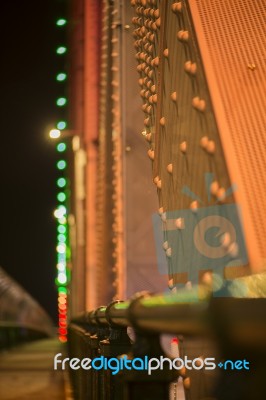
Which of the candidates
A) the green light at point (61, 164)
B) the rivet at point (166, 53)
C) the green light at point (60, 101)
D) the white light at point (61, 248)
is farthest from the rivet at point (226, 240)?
the white light at point (61, 248)

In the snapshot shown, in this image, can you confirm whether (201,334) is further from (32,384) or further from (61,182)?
(61,182)

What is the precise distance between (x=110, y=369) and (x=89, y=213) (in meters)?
18.5

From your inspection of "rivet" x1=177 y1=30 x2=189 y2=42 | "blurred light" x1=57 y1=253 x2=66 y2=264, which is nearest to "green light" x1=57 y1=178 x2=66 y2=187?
"blurred light" x1=57 y1=253 x2=66 y2=264

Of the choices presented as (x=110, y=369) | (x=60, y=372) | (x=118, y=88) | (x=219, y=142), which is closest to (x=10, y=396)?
(x=60, y=372)

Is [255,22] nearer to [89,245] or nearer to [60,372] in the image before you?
[60,372]

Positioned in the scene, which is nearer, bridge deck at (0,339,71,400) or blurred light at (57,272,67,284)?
bridge deck at (0,339,71,400)

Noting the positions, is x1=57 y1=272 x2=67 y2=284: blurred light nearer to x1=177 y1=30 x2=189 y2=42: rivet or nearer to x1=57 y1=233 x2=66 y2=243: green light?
x1=57 y1=233 x2=66 y2=243: green light

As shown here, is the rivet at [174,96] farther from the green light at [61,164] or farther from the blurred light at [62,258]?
the blurred light at [62,258]

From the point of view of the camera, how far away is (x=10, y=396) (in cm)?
1166
